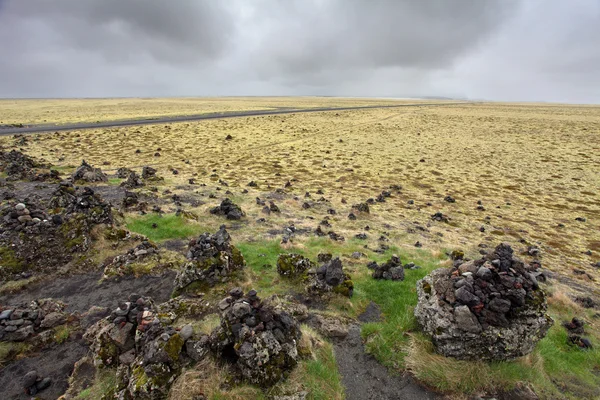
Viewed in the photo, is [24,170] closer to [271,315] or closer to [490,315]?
[271,315]

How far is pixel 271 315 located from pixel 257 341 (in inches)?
33.3

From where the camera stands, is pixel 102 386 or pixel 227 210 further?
pixel 227 210

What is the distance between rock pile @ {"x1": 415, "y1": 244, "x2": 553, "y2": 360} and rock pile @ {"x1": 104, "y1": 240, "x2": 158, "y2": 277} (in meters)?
12.7

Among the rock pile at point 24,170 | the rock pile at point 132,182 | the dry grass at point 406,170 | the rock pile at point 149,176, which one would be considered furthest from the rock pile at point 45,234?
the rock pile at point 24,170

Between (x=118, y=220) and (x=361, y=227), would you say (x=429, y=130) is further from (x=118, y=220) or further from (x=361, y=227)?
(x=118, y=220)

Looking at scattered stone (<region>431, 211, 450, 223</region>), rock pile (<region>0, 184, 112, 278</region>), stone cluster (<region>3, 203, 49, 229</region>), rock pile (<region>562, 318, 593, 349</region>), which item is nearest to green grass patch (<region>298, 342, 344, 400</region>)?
rock pile (<region>562, 318, 593, 349</region>)

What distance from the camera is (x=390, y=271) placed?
531 inches

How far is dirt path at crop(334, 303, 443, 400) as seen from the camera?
27.3 ft

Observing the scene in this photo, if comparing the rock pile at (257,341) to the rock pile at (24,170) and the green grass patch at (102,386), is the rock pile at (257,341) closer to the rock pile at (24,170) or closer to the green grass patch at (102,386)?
the green grass patch at (102,386)

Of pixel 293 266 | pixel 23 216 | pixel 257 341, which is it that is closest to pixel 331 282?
pixel 293 266

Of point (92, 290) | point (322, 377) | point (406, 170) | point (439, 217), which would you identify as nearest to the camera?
point (322, 377)

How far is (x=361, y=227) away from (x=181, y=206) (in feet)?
42.7

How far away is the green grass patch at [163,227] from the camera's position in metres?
17.4

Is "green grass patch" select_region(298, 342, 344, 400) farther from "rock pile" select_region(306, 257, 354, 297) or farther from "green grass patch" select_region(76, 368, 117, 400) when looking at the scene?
"green grass patch" select_region(76, 368, 117, 400)
